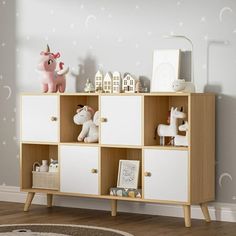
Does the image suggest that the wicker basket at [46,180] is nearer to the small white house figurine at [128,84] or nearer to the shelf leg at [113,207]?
the shelf leg at [113,207]

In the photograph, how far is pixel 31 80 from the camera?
17.1 feet

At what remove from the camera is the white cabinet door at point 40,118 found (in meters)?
4.81

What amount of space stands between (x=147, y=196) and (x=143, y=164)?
7.9 inches

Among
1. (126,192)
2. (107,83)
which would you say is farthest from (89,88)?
(126,192)

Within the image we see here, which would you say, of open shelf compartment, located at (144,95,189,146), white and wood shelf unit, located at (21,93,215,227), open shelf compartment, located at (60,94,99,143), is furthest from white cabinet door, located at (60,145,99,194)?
open shelf compartment, located at (144,95,189,146)

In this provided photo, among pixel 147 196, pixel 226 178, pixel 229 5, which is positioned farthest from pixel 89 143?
pixel 229 5

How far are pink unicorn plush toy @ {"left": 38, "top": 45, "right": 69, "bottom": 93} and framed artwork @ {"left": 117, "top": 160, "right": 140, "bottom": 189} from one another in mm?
674

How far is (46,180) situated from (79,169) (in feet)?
1.02

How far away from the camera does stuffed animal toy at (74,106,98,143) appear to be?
4.75 m

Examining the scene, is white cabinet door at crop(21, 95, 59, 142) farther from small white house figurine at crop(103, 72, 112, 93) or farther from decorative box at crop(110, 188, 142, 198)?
decorative box at crop(110, 188, 142, 198)

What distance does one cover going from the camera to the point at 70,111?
4.87 meters

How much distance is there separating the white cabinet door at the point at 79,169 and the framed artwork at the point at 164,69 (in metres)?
0.58

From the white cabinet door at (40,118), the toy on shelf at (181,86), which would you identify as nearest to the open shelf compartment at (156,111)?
the toy on shelf at (181,86)

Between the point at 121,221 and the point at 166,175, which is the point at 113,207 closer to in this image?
the point at 121,221
